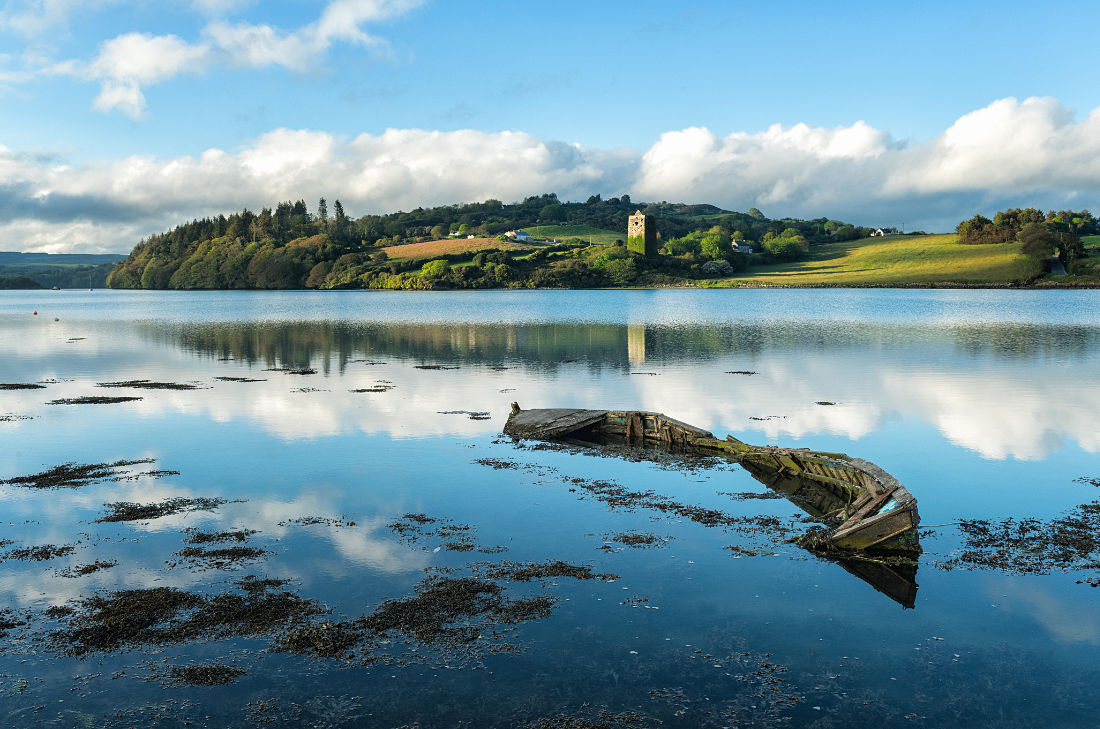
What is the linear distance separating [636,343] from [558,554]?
54.6 meters

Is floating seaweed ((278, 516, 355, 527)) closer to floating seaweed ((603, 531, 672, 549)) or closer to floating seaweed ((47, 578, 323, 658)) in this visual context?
floating seaweed ((47, 578, 323, 658))

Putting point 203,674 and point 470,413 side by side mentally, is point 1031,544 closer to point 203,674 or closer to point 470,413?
point 203,674

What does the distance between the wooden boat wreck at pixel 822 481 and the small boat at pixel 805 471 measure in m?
0.02

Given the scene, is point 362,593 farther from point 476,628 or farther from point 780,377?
point 780,377

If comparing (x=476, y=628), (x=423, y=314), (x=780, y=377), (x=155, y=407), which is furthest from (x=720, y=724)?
(x=423, y=314)

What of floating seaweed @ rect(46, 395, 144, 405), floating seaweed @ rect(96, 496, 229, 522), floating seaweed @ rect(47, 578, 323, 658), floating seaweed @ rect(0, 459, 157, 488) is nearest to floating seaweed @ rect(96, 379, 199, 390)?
floating seaweed @ rect(46, 395, 144, 405)

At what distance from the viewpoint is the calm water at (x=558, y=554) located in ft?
39.7

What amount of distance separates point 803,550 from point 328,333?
75.8 m

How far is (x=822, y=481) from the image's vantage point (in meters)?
23.9

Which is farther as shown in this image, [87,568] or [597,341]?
[597,341]

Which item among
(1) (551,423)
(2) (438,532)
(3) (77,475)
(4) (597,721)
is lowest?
(4) (597,721)

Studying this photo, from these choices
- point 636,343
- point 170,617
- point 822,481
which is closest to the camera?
point 170,617

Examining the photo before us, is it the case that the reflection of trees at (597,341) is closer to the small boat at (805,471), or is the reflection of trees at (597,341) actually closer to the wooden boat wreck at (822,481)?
the small boat at (805,471)

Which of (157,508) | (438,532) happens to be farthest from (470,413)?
(438,532)
